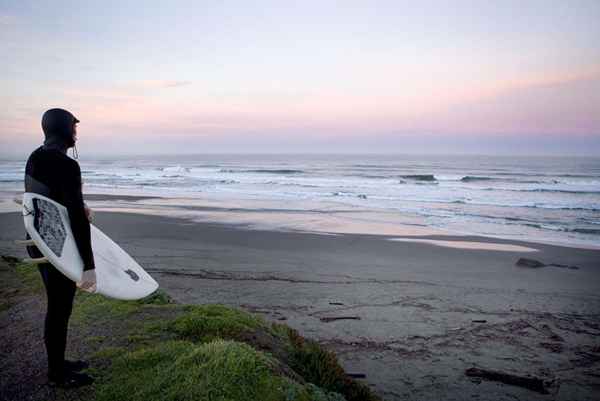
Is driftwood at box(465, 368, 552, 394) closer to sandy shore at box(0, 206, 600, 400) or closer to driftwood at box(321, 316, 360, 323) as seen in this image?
sandy shore at box(0, 206, 600, 400)

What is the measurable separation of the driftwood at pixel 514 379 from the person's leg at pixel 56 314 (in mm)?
4550

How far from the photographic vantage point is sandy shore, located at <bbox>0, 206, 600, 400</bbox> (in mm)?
5289

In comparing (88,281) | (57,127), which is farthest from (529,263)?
(57,127)

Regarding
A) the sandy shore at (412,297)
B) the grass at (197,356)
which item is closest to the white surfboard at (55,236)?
the grass at (197,356)

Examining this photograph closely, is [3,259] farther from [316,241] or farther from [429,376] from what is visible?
[316,241]

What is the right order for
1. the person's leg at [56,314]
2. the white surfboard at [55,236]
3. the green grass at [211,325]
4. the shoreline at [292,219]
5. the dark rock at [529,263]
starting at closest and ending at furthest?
the white surfboard at [55,236], the person's leg at [56,314], the green grass at [211,325], the dark rock at [529,263], the shoreline at [292,219]

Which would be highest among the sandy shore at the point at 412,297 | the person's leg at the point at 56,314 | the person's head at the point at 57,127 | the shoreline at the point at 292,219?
the person's head at the point at 57,127

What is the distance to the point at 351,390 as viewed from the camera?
12.8 feet

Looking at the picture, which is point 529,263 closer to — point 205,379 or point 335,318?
point 335,318

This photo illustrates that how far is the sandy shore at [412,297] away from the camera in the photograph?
208 inches

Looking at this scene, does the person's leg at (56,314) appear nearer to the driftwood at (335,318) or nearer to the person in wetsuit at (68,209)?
the person in wetsuit at (68,209)

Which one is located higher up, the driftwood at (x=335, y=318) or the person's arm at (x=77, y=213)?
the person's arm at (x=77, y=213)

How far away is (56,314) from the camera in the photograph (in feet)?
10.1

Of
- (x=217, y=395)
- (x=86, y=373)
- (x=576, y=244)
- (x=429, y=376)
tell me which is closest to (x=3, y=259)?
(x=86, y=373)
